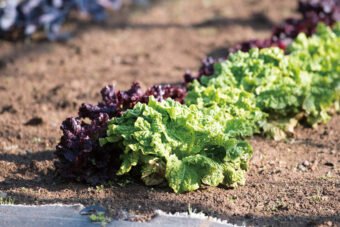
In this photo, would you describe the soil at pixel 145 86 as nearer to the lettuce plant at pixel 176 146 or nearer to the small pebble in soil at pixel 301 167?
the small pebble in soil at pixel 301 167

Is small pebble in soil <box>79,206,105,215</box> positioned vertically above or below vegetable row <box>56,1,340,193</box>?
below

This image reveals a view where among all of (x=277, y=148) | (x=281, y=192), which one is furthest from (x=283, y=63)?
(x=281, y=192)

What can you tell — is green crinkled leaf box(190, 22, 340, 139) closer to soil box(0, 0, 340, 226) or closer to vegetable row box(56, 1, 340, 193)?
vegetable row box(56, 1, 340, 193)

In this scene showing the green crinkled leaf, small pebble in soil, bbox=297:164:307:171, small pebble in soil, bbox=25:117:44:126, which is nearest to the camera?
small pebble in soil, bbox=297:164:307:171

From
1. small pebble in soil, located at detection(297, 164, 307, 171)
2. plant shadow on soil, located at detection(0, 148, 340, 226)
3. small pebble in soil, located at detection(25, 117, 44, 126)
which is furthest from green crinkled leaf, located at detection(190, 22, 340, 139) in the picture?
small pebble in soil, located at detection(25, 117, 44, 126)

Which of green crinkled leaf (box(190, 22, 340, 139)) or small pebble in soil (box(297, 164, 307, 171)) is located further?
green crinkled leaf (box(190, 22, 340, 139))

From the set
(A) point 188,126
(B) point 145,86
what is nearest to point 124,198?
(A) point 188,126

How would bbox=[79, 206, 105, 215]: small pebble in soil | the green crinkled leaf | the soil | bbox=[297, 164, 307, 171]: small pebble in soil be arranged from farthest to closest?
the green crinkled leaf, bbox=[297, 164, 307, 171]: small pebble in soil, the soil, bbox=[79, 206, 105, 215]: small pebble in soil

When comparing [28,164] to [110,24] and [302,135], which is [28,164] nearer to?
[302,135]

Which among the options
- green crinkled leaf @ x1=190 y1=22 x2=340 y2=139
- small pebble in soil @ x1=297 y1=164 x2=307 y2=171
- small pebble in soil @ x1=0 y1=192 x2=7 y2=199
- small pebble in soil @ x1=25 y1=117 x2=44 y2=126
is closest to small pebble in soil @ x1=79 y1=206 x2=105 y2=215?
small pebble in soil @ x1=0 y1=192 x2=7 y2=199

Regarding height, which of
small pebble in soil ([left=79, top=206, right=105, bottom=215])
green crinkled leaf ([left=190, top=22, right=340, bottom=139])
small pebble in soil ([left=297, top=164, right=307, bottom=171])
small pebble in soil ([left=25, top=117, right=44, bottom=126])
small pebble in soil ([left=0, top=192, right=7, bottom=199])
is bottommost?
small pebble in soil ([left=79, top=206, right=105, bottom=215])
